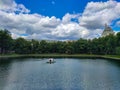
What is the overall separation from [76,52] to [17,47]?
39.5m

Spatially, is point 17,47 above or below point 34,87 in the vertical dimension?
above

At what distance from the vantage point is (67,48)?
134250 mm

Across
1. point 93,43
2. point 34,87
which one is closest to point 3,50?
point 93,43

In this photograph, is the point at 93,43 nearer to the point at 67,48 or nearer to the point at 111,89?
the point at 67,48

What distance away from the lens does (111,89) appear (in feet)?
82.2

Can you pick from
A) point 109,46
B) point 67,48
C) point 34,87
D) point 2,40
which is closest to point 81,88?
point 34,87

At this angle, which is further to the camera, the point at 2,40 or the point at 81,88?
the point at 2,40

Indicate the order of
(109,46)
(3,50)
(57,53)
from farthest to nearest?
(57,53)
(3,50)
(109,46)

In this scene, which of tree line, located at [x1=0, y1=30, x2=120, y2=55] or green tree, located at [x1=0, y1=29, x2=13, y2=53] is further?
tree line, located at [x1=0, y1=30, x2=120, y2=55]

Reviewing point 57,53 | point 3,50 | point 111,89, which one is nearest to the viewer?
point 111,89

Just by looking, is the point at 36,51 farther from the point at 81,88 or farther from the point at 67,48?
the point at 81,88

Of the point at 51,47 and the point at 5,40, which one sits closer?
the point at 5,40

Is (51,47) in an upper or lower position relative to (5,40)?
lower

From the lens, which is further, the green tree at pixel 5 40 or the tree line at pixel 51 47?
the tree line at pixel 51 47
